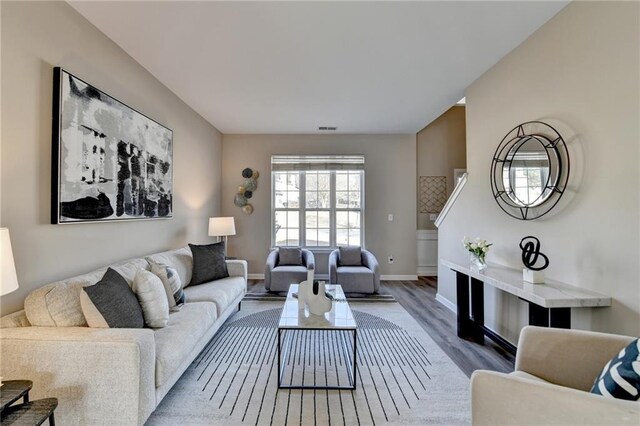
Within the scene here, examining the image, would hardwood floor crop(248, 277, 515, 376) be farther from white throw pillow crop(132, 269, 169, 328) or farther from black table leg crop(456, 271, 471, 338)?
white throw pillow crop(132, 269, 169, 328)

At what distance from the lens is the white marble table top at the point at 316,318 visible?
84.5 inches

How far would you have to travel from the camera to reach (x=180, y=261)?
3127 mm

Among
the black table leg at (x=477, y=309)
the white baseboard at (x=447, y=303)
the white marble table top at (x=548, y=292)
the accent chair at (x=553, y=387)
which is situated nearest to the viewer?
the accent chair at (x=553, y=387)

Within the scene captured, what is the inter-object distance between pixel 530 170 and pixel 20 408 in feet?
11.4

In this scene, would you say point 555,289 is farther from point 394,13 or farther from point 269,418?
point 394,13

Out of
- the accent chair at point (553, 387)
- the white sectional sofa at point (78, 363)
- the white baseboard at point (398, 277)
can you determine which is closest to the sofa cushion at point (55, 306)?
the white sectional sofa at point (78, 363)

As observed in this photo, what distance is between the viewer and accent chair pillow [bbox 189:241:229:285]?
10.7 feet

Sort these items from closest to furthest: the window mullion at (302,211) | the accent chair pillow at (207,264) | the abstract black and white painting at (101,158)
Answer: the abstract black and white painting at (101,158), the accent chair pillow at (207,264), the window mullion at (302,211)

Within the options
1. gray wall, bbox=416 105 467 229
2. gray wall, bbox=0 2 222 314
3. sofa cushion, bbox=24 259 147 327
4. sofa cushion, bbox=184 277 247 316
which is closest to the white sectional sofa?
sofa cushion, bbox=24 259 147 327

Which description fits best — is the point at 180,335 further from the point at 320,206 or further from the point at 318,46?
the point at 320,206

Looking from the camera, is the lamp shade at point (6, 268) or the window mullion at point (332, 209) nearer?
the lamp shade at point (6, 268)

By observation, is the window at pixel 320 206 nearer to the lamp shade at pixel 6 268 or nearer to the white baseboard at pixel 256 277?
the white baseboard at pixel 256 277

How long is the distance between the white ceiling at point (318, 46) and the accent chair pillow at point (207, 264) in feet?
6.31

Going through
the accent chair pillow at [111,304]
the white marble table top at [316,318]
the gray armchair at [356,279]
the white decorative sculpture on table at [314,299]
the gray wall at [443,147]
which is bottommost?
the gray armchair at [356,279]
